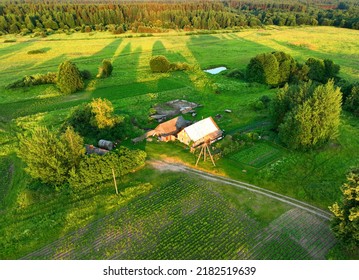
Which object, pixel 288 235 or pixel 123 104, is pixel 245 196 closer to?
pixel 288 235

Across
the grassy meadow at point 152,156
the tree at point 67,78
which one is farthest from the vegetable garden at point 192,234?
the tree at point 67,78

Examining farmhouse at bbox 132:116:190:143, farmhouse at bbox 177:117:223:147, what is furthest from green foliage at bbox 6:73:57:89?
farmhouse at bbox 177:117:223:147

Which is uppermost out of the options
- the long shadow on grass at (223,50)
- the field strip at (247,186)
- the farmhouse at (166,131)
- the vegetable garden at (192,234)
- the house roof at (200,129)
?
the house roof at (200,129)

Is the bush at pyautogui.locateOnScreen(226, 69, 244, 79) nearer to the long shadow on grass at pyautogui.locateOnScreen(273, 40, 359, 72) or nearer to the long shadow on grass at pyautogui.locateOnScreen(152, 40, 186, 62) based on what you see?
the long shadow on grass at pyautogui.locateOnScreen(152, 40, 186, 62)

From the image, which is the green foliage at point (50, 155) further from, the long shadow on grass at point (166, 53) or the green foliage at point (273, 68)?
the long shadow on grass at point (166, 53)

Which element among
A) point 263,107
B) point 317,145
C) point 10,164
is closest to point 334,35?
point 263,107
